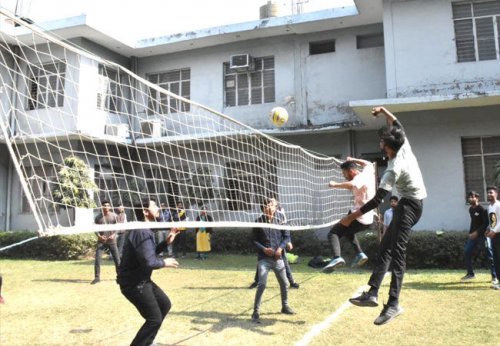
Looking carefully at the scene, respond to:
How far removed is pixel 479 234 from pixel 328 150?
641 centimetres

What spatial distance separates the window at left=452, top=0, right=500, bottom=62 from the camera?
37.2ft

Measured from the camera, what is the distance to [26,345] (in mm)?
5199

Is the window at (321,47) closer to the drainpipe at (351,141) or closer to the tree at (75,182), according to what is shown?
the drainpipe at (351,141)

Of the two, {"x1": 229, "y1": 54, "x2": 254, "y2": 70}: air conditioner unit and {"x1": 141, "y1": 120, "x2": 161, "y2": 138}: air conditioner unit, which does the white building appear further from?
{"x1": 141, "y1": 120, "x2": 161, "y2": 138}: air conditioner unit

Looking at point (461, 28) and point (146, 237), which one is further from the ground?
point (461, 28)

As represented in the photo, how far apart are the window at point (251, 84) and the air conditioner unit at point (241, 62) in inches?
11.0

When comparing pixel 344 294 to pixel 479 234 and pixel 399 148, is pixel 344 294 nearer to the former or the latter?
pixel 479 234

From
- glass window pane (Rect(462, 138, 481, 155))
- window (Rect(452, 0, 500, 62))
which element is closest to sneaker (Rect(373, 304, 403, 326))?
glass window pane (Rect(462, 138, 481, 155))

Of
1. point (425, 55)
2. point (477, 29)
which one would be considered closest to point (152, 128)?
point (425, 55)

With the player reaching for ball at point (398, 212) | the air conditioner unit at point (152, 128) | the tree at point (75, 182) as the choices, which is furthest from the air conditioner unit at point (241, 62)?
the player reaching for ball at point (398, 212)

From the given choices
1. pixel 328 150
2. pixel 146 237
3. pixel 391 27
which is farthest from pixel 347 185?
pixel 328 150

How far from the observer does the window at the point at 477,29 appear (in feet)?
37.2

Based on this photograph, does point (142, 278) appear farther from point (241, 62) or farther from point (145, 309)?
point (241, 62)

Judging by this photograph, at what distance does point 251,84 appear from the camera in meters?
15.0
